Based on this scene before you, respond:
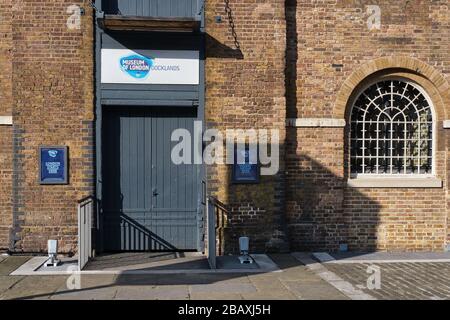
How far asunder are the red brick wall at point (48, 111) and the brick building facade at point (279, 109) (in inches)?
0.7

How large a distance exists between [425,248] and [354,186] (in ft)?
5.98

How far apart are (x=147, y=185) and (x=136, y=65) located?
2184 millimetres

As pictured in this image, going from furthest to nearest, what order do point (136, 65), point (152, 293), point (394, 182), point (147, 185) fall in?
point (394, 182)
point (147, 185)
point (136, 65)
point (152, 293)

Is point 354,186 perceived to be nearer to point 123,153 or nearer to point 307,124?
point 307,124

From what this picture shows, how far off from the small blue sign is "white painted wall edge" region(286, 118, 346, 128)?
2855 millimetres

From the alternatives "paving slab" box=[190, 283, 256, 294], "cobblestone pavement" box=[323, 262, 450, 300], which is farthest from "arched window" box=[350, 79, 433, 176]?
"paving slab" box=[190, 283, 256, 294]

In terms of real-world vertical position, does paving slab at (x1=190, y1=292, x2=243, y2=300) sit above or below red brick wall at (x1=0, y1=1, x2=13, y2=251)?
below

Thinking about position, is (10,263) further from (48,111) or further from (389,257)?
(389,257)

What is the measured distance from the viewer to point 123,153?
10.4 metres

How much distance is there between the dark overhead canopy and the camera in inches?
377

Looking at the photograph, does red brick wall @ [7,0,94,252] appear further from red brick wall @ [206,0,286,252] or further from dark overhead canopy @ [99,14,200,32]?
red brick wall @ [206,0,286,252]

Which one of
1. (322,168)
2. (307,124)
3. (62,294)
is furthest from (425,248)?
(62,294)

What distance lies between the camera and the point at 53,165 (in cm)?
1007

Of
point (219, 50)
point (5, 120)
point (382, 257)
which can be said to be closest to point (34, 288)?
point (5, 120)
